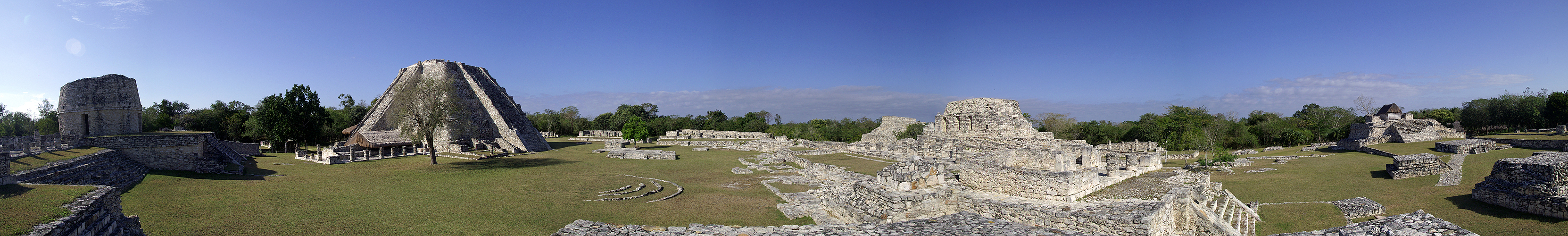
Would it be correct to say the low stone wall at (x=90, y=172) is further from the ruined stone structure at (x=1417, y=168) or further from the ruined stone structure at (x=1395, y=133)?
the ruined stone structure at (x=1395, y=133)

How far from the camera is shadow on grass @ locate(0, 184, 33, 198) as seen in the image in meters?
6.75

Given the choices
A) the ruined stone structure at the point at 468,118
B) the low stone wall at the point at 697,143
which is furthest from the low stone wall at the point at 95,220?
the low stone wall at the point at 697,143

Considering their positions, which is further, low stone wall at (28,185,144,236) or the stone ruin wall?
the stone ruin wall

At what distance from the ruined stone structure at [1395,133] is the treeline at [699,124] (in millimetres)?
28389

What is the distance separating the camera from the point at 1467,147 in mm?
18703

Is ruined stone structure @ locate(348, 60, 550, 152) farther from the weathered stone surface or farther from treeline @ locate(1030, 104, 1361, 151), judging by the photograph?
treeline @ locate(1030, 104, 1361, 151)

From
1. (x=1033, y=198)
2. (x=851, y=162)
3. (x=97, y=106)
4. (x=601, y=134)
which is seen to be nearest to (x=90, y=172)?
(x=97, y=106)

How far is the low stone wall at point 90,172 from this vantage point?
954cm

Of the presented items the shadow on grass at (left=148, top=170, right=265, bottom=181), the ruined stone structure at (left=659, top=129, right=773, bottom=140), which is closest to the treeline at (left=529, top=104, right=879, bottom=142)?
the ruined stone structure at (left=659, top=129, right=773, bottom=140)

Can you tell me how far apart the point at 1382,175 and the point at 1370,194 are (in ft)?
14.0

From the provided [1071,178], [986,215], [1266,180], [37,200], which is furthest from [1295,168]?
[37,200]

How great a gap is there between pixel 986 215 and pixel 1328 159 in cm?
1998

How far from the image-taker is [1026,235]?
22.1ft

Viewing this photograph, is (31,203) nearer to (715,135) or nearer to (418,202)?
(418,202)
